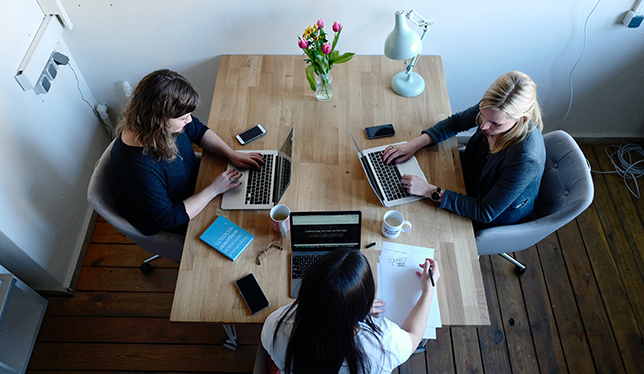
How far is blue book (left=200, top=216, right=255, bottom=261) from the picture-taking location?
5.16 ft

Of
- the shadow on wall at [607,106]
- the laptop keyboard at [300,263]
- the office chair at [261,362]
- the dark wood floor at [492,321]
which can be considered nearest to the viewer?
Result: the office chair at [261,362]

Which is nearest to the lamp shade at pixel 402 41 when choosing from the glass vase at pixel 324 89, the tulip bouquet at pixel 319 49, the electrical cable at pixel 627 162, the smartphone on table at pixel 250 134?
the tulip bouquet at pixel 319 49

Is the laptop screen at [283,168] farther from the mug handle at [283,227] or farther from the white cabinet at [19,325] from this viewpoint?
the white cabinet at [19,325]

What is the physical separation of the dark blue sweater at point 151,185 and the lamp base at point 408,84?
100 centimetres

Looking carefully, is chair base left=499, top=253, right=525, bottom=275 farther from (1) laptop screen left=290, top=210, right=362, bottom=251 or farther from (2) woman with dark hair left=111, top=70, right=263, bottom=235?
(2) woman with dark hair left=111, top=70, right=263, bottom=235

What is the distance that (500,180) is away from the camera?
1586mm

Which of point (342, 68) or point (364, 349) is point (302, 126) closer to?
point (342, 68)

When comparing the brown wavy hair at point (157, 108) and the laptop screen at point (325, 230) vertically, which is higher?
the brown wavy hair at point (157, 108)

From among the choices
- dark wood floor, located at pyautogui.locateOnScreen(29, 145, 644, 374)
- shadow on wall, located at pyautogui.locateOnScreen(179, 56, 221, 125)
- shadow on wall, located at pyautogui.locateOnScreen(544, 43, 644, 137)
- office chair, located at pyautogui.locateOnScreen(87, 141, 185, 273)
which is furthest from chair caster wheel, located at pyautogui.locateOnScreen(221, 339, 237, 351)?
shadow on wall, located at pyautogui.locateOnScreen(544, 43, 644, 137)

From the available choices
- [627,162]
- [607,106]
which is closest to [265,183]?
[607,106]

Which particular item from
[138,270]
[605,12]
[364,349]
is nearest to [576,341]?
[364,349]

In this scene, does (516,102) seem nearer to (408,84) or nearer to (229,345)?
(408,84)

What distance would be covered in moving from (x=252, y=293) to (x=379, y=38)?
1499 millimetres

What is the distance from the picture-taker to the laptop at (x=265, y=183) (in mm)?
1699
